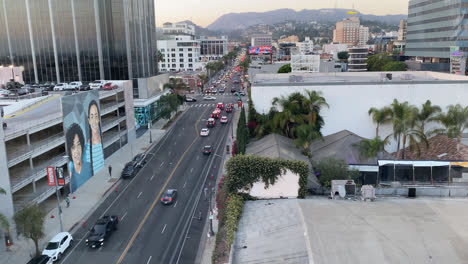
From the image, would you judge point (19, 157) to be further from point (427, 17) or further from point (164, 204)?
point (427, 17)

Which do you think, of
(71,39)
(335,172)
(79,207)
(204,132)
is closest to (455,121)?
(335,172)

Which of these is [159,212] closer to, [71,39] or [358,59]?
[71,39]

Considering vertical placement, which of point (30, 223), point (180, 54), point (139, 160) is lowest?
point (139, 160)

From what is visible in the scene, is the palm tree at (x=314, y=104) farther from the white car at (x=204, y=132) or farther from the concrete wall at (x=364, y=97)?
the white car at (x=204, y=132)

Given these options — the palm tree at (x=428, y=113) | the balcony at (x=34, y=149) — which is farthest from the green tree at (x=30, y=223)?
the palm tree at (x=428, y=113)

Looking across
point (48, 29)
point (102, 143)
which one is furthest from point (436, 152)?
point (48, 29)

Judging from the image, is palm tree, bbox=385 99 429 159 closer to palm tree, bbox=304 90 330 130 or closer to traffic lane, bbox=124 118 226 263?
palm tree, bbox=304 90 330 130
